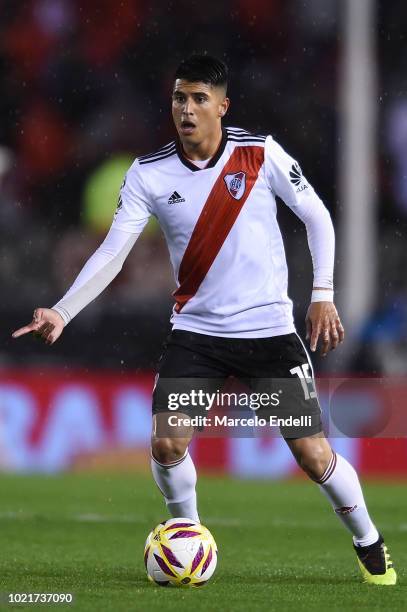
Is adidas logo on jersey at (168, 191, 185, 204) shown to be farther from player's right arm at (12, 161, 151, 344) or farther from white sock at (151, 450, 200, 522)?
white sock at (151, 450, 200, 522)

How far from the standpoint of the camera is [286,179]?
19.9 feet

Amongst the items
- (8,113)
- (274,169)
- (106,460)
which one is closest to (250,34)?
(8,113)

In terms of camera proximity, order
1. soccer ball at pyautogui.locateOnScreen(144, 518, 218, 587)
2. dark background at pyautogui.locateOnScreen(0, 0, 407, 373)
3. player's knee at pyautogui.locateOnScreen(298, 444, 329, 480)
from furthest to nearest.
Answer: dark background at pyautogui.locateOnScreen(0, 0, 407, 373) → player's knee at pyautogui.locateOnScreen(298, 444, 329, 480) → soccer ball at pyautogui.locateOnScreen(144, 518, 218, 587)

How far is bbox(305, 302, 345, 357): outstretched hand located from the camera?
5805 mm

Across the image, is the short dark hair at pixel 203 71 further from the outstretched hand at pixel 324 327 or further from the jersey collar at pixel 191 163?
the outstretched hand at pixel 324 327

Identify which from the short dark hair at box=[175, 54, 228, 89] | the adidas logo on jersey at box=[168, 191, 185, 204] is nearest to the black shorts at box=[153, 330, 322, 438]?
the adidas logo on jersey at box=[168, 191, 185, 204]

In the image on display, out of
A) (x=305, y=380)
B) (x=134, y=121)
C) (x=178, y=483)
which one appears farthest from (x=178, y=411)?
(x=134, y=121)

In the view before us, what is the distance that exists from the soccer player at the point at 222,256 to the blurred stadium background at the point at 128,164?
5.63 metres

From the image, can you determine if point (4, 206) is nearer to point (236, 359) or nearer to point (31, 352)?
point (31, 352)

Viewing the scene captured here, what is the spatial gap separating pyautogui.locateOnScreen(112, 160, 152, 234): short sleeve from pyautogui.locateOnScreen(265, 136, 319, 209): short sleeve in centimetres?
51

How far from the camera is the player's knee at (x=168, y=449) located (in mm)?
5863

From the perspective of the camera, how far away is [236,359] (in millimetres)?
6020

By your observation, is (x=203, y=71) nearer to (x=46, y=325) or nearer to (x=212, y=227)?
(x=212, y=227)

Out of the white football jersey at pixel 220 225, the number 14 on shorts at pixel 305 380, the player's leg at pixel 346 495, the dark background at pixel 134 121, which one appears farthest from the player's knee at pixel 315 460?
the dark background at pixel 134 121
